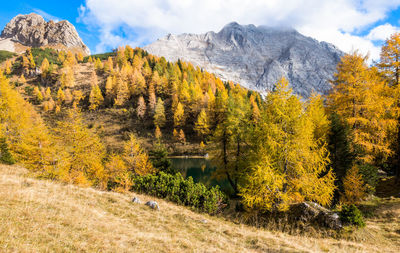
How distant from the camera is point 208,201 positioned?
1438cm

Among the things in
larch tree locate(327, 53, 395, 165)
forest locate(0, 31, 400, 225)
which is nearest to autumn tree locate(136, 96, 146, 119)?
forest locate(0, 31, 400, 225)

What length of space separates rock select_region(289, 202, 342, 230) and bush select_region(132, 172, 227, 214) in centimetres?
542

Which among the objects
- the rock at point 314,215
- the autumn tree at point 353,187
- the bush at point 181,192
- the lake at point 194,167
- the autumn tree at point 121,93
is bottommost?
the lake at point 194,167

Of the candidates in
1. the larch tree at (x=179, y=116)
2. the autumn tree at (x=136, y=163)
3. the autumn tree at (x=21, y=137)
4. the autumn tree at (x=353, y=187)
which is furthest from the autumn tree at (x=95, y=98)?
the autumn tree at (x=353, y=187)

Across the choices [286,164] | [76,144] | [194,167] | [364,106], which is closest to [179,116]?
[194,167]

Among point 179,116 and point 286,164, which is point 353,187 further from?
point 179,116

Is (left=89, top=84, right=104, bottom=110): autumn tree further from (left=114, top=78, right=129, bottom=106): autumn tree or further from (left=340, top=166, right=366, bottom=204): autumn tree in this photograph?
(left=340, top=166, right=366, bottom=204): autumn tree

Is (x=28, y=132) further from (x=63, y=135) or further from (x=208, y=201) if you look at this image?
(x=208, y=201)

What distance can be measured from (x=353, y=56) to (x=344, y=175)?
39.0 ft

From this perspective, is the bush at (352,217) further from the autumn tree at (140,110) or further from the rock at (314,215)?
the autumn tree at (140,110)

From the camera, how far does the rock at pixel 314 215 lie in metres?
10.9

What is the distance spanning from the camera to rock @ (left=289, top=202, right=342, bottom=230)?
35.8 ft

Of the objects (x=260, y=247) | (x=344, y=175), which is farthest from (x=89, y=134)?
(x=344, y=175)

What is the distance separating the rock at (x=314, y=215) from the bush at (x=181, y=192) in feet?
17.8
